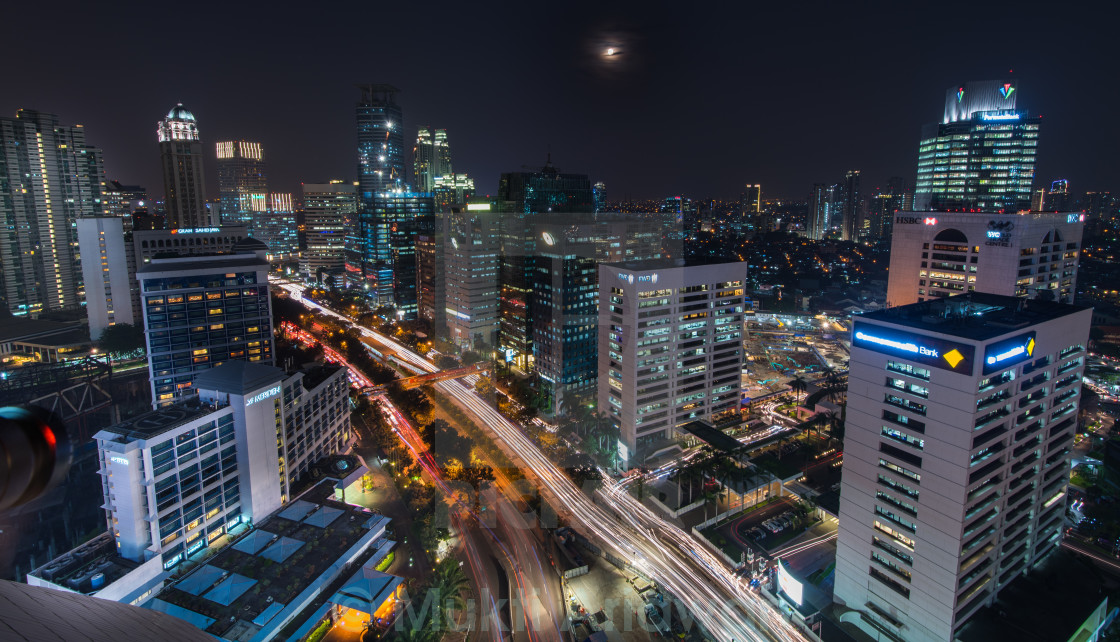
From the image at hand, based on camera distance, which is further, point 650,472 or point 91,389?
point 91,389

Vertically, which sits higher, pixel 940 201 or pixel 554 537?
pixel 940 201

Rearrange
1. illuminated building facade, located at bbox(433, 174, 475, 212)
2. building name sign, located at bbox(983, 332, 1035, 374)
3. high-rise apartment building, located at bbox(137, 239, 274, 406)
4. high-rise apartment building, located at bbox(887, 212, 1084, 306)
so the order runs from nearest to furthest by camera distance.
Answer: building name sign, located at bbox(983, 332, 1035, 374)
high-rise apartment building, located at bbox(887, 212, 1084, 306)
high-rise apartment building, located at bbox(137, 239, 274, 406)
illuminated building facade, located at bbox(433, 174, 475, 212)

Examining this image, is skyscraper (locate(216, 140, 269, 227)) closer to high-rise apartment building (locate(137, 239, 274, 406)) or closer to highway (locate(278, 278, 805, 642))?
high-rise apartment building (locate(137, 239, 274, 406))

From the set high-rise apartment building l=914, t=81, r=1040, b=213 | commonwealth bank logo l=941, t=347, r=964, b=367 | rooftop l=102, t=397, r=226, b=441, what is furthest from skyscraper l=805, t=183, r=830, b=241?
rooftop l=102, t=397, r=226, b=441

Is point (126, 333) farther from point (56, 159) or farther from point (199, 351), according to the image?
point (56, 159)

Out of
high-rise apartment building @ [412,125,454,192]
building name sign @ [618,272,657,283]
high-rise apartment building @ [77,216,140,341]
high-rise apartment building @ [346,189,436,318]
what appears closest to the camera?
building name sign @ [618,272,657,283]

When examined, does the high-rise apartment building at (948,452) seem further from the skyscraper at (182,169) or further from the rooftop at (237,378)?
the skyscraper at (182,169)

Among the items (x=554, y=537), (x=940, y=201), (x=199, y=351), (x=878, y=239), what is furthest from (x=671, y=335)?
(x=878, y=239)
